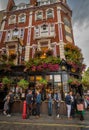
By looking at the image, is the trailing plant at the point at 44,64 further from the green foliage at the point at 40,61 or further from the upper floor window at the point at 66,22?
the upper floor window at the point at 66,22

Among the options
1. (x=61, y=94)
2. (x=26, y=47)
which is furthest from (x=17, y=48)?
(x=61, y=94)

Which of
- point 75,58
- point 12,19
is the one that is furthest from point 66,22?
point 12,19

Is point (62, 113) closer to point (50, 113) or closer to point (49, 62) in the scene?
point (50, 113)

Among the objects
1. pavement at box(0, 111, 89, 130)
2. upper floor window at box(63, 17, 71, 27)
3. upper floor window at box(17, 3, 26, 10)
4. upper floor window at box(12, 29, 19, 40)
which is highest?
→ upper floor window at box(17, 3, 26, 10)

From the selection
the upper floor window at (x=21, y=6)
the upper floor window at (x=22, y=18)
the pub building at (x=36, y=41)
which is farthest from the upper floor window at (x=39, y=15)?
the upper floor window at (x=21, y=6)

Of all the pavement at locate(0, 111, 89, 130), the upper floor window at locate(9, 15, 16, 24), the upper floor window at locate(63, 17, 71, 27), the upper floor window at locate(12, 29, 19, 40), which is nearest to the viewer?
the pavement at locate(0, 111, 89, 130)

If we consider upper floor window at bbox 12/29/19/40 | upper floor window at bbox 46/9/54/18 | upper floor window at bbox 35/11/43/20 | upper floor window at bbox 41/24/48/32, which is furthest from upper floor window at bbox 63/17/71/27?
upper floor window at bbox 12/29/19/40

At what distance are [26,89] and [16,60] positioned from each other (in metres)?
4.50

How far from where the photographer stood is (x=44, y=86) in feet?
46.7

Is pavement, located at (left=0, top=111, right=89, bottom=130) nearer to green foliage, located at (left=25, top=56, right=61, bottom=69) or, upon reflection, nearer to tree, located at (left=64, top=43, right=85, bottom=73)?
green foliage, located at (left=25, top=56, right=61, bottom=69)

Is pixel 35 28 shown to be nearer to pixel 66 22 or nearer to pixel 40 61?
pixel 66 22

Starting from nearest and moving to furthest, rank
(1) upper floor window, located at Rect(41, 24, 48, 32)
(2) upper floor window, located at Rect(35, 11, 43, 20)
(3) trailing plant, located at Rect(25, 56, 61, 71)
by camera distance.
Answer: (3) trailing plant, located at Rect(25, 56, 61, 71) < (1) upper floor window, located at Rect(41, 24, 48, 32) < (2) upper floor window, located at Rect(35, 11, 43, 20)

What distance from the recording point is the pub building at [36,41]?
1502cm

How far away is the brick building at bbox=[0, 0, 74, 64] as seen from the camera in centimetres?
1828
